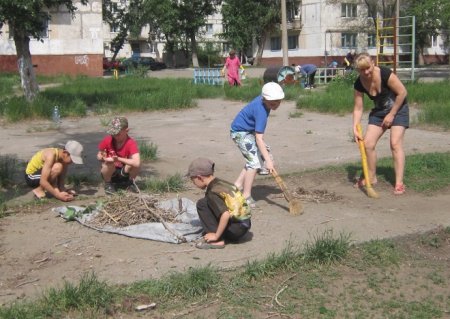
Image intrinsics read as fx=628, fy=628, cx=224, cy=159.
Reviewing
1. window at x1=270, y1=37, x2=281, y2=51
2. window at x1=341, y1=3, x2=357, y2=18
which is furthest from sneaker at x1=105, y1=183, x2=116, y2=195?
window at x1=270, y1=37, x2=281, y2=51

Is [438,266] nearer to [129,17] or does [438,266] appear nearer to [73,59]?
[73,59]

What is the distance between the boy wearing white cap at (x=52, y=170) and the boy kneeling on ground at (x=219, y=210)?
224cm

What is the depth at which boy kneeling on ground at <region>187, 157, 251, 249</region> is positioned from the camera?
5223 mm

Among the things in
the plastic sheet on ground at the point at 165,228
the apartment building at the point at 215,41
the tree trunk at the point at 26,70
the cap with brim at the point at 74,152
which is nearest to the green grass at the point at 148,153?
the cap with brim at the point at 74,152

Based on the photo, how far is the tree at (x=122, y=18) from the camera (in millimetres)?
66688

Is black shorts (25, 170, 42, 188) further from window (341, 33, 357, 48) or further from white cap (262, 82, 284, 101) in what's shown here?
window (341, 33, 357, 48)

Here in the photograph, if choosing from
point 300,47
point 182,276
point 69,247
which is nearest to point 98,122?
point 69,247

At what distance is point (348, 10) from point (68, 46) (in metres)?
29.2

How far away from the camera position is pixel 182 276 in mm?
4422

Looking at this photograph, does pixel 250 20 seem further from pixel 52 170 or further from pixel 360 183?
pixel 52 170

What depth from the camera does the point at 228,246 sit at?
5355 millimetres

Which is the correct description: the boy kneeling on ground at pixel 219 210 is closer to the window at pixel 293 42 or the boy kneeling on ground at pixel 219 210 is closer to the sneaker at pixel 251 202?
the sneaker at pixel 251 202

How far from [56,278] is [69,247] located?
2.48ft

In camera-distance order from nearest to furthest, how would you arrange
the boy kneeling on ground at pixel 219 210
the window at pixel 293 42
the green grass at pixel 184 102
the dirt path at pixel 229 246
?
the dirt path at pixel 229 246
the boy kneeling on ground at pixel 219 210
the green grass at pixel 184 102
the window at pixel 293 42
